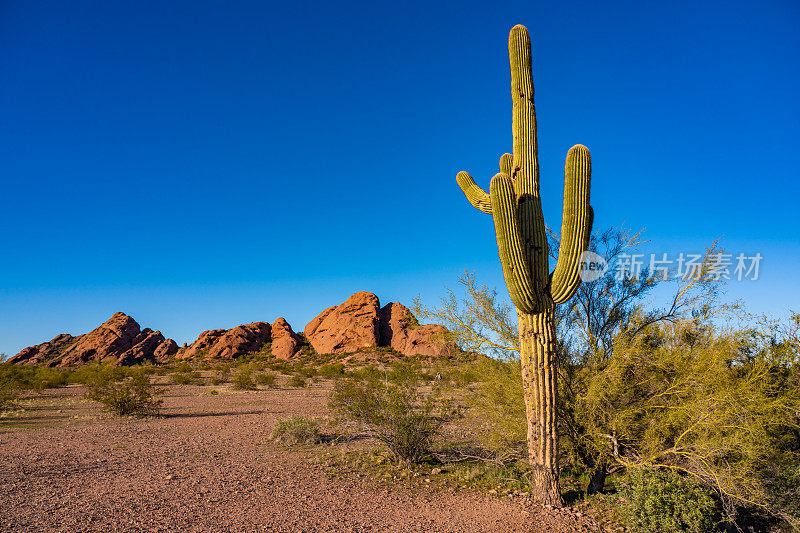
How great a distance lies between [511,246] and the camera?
20.0 ft

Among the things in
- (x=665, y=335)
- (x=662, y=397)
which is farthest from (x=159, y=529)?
(x=665, y=335)

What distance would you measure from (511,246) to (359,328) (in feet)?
159

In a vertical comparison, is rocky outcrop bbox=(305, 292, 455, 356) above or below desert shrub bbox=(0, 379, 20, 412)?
above

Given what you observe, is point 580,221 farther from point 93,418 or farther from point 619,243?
point 93,418

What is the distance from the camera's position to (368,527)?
17.3 feet

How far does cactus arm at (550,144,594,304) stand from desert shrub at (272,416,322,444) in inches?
266

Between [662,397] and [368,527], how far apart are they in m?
4.80

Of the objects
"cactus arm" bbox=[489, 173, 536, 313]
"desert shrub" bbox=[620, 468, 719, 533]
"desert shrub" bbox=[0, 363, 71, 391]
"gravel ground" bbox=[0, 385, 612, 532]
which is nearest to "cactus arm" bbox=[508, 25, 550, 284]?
"cactus arm" bbox=[489, 173, 536, 313]

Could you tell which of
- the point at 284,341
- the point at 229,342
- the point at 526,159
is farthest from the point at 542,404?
the point at 229,342

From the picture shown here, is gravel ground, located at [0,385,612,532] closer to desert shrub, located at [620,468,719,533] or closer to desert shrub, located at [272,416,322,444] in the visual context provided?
desert shrub, located at [272,416,322,444]

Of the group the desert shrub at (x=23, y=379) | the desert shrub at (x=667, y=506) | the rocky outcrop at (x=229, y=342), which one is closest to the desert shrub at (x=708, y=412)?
the desert shrub at (x=667, y=506)

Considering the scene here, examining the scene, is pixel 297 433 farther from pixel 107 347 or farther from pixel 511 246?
pixel 107 347

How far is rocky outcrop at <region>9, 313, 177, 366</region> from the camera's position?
53375 millimetres

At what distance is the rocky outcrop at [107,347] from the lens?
2101 inches
